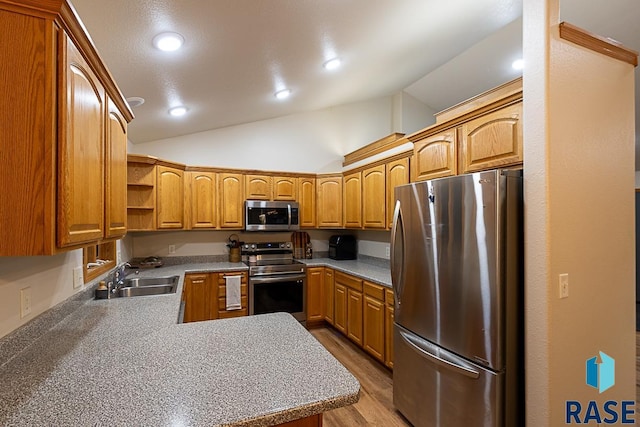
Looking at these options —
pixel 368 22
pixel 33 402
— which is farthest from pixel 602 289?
pixel 33 402

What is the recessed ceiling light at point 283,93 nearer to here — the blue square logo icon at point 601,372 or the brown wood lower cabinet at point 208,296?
the brown wood lower cabinet at point 208,296

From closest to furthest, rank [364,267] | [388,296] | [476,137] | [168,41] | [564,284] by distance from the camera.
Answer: [564,284]
[168,41]
[476,137]
[388,296]
[364,267]

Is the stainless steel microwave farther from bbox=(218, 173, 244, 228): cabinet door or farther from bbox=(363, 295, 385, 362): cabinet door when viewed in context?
bbox=(363, 295, 385, 362): cabinet door

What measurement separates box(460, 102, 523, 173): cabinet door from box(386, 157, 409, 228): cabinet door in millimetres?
970

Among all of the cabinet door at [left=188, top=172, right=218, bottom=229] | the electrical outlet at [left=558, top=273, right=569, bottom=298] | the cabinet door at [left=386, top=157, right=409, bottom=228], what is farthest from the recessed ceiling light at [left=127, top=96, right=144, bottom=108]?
the electrical outlet at [left=558, top=273, right=569, bottom=298]

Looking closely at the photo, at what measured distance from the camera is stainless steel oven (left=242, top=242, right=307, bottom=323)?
367 centimetres

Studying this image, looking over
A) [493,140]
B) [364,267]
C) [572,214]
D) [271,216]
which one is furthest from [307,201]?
[572,214]

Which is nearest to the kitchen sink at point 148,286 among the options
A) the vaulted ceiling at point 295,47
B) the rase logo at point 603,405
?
the vaulted ceiling at point 295,47

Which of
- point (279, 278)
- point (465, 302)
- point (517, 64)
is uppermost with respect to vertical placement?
point (517, 64)

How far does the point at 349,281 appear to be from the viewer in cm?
345

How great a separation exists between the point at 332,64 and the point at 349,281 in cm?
222

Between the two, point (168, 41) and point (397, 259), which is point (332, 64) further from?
point (397, 259)

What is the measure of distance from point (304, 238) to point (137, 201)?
85.9 inches

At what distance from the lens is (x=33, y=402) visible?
0.92 metres
